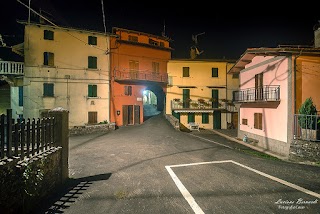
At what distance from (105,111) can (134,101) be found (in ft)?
14.1

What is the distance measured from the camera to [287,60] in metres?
13.4

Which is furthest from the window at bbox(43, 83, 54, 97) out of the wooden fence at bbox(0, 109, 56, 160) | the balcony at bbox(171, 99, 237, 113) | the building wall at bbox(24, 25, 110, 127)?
the wooden fence at bbox(0, 109, 56, 160)

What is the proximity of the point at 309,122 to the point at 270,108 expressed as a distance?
460 cm

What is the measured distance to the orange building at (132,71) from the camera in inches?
939

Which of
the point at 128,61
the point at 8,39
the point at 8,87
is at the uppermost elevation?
the point at 8,39

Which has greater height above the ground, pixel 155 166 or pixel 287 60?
pixel 287 60

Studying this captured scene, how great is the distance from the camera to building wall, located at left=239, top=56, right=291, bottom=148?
13.5 meters

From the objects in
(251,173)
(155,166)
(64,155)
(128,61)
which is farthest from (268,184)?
(128,61)

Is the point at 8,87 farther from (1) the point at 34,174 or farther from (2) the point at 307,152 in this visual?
(2) the point at 307,152

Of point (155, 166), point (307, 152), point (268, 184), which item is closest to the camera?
point (268, 184)

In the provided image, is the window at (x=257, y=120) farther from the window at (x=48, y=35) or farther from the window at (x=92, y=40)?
A: the window at (x=48, y=35)

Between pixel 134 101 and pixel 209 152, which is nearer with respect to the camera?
pixel 209 152

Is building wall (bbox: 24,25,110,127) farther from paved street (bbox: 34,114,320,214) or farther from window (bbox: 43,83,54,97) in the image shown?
paved street (bbox: 34,114,320,214)

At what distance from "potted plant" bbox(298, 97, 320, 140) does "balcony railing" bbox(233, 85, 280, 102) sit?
9.77 ft
